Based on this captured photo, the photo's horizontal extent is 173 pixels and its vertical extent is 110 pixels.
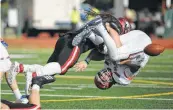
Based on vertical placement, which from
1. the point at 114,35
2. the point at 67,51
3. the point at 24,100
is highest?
the point at 114,35

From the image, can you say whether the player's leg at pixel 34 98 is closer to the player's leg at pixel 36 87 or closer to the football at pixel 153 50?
the player's leg at pixel 36 87

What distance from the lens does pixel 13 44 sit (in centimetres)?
2659

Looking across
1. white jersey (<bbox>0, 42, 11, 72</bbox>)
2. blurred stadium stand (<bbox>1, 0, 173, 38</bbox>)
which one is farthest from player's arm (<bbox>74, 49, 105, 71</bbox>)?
blurred stadium stand (<bbox>1, 0, 173, 38</bbox>)

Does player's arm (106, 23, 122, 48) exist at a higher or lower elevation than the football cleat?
higher

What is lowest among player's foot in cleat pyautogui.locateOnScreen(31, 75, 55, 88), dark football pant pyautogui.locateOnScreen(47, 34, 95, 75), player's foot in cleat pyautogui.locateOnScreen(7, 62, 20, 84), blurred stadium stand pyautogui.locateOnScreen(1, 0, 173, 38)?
blurred stadium stand pyautogui.locateOnScreen(1, 0, 173, 38)

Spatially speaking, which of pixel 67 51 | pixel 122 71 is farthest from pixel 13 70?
pixel 122 71

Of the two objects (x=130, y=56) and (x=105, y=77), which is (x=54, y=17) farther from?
(x=130, y=56)

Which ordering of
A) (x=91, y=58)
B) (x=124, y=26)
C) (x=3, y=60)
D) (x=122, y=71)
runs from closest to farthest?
(x=3, y=60)
(x=122, y=71)
(x=124, y=26)
(x=91, y=58)

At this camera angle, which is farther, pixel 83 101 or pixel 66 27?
pixel 66 27

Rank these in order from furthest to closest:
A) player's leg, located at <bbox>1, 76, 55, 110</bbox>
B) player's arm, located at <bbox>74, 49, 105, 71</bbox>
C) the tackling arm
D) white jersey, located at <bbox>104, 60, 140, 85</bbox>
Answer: the tackling arm, player's arm, located at <bbox>74, 49, 105, 71</bbox>, white jersey, located at <bbox>104, 60, 140, 85</bbox>, player's leg, located at <bbox>1, 76, 55, 110</bbox>

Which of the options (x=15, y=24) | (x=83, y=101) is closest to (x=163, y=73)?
(x=83, y=101)

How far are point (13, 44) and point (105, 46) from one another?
1820 cm

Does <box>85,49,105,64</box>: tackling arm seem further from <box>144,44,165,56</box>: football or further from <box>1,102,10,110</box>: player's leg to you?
<box>1,102,10,110</box>: player's leg

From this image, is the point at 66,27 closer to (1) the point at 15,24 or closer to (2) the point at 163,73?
(1) the point at 15,24
